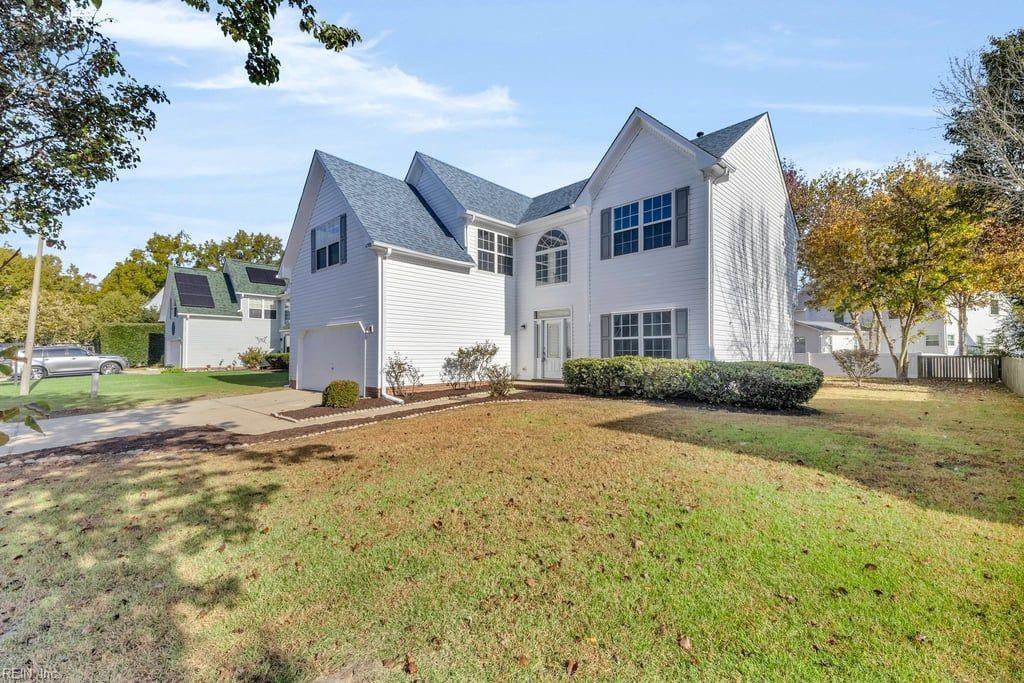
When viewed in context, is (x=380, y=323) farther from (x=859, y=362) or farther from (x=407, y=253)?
(x=859, y=362)

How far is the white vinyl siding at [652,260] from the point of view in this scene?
504 inches

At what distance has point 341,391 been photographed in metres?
11.9

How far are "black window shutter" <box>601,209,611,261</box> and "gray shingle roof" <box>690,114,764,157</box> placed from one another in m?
3.41

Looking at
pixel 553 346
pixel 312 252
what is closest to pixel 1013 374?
pixel 553 346

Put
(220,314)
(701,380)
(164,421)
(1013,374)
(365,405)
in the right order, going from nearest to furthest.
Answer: (164,421) < (701,380) < (365,405) < (1013,374) < (220,314)

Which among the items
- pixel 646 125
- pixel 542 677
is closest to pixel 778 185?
pixel 646 125

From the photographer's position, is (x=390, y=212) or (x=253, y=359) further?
(x=253, y=359)

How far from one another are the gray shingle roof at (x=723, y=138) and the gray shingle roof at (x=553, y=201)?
460cm

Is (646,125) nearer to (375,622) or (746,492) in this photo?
(746,492)

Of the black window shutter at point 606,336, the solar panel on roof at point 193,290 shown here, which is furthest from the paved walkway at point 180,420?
the solar panel on roof at point 193,290

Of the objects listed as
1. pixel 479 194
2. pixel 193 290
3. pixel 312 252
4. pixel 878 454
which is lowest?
pixel 878 454

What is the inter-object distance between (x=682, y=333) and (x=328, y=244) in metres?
12.5

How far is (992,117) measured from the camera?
530 inches

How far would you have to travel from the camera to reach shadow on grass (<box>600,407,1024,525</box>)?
457 cm
